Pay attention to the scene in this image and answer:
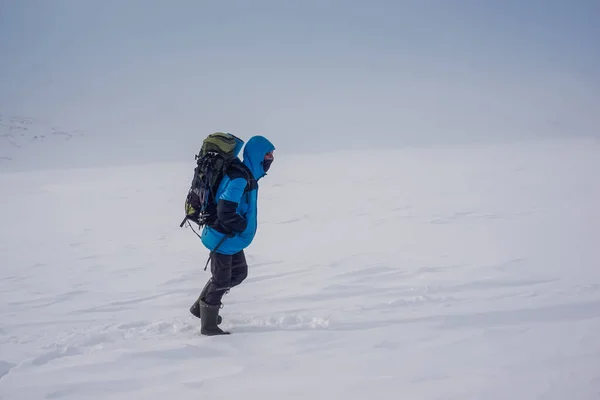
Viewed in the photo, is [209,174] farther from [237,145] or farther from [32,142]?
[32,142]

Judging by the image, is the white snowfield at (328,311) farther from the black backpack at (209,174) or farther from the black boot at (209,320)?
the black backpack at (209,174)

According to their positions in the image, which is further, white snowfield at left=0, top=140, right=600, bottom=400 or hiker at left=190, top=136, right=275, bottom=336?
hiker at left=190, top=136, right=275, bottom=336

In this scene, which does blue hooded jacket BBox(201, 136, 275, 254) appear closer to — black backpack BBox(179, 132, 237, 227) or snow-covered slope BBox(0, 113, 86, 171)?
black backpack BBox(179, 132, 237, 227)

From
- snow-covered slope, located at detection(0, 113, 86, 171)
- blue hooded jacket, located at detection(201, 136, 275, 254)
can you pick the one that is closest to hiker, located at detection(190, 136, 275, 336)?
blue hooded jacket, located at detection(201, 136, 275, 254)

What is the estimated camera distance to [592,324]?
9.98ft

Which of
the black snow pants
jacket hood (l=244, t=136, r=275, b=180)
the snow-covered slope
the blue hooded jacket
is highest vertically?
the snow-covered slope

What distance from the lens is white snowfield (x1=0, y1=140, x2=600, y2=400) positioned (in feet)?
8.21

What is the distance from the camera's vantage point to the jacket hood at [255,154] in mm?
3096

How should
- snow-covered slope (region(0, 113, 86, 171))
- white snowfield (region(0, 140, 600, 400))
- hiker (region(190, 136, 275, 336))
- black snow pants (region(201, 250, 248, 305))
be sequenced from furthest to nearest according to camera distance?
snow-covered slope (region(0, 113, 86, 171)), black snow pants (region(201, 250, 248, 305)), hiker (region(190, 136, 275, 336)), white snowfield (region(0, 140, 600, 400))

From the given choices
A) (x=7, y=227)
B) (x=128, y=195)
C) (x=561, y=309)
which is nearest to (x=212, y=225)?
(x=561, y=309)

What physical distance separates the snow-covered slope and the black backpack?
3850 cm

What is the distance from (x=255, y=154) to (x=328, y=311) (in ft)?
5.17

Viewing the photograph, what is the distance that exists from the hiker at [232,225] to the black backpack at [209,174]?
5 cm

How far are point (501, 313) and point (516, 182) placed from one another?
1012 cm
